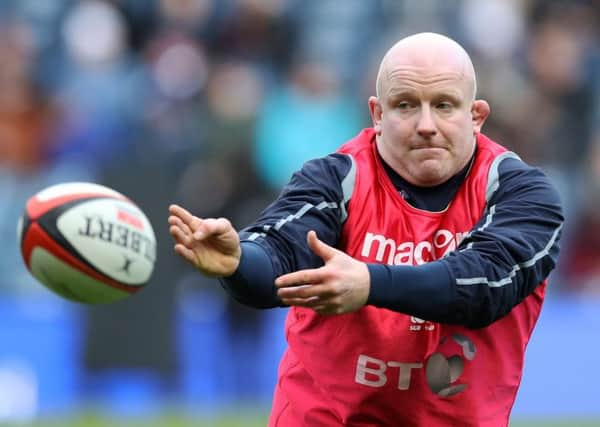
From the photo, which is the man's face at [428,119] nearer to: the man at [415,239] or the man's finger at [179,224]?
the man at [415,239]

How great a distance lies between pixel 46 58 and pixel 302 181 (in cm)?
973

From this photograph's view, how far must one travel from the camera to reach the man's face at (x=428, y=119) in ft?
17.1

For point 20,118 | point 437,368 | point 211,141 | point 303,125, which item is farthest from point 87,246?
point 20,118

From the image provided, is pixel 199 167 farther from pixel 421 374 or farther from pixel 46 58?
pixel 421 374

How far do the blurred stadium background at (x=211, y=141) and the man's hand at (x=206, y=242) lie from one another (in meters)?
6.46

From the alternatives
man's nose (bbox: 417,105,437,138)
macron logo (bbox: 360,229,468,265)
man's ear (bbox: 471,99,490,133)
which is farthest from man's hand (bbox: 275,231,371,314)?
man's ear (bbox: 471,99,490,133)

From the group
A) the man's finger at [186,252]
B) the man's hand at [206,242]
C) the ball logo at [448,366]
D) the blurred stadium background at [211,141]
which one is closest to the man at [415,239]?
the ball logo at [448,366]

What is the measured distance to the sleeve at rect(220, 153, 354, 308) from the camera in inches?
193

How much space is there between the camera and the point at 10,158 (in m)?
13.4

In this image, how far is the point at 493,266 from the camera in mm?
4871

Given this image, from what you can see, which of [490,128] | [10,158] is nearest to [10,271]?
[10,158]

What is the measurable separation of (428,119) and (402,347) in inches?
34.2

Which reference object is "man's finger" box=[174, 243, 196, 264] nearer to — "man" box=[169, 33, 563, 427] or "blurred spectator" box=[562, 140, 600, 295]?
"man" box=[169, 33, 563, 427]

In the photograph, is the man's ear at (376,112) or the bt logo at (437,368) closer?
the bt logo at (437,368)
